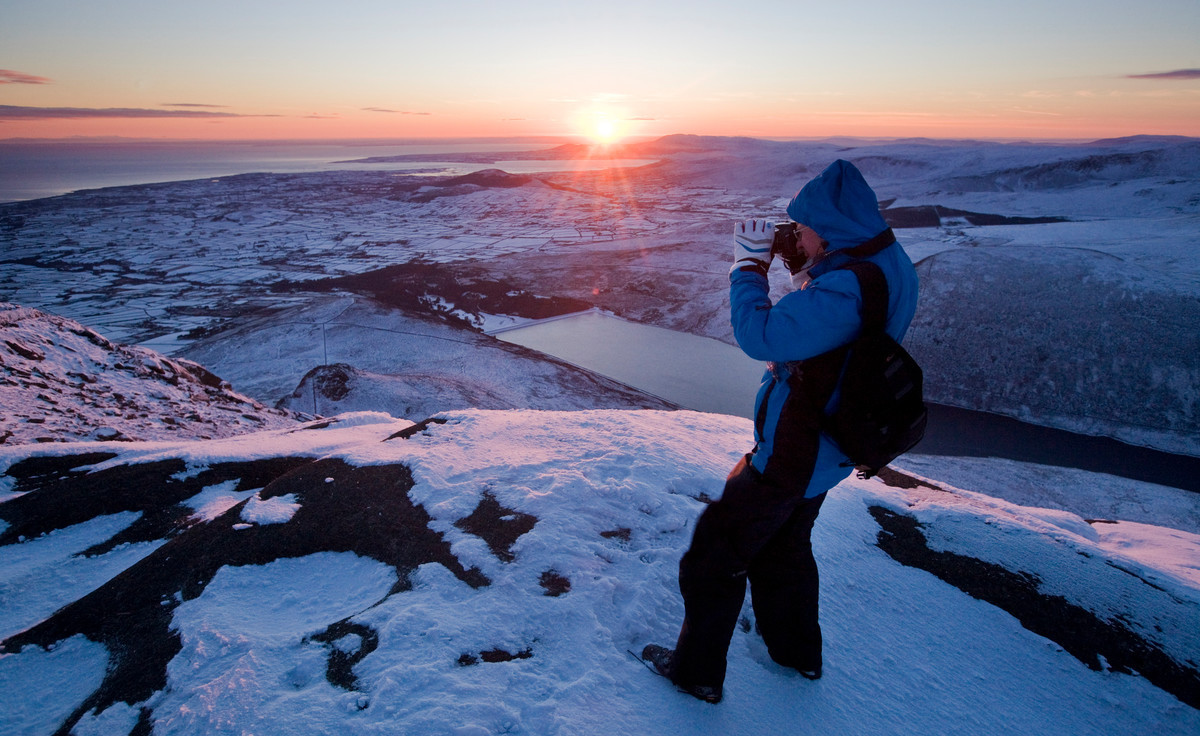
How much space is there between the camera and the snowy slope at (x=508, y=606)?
2646mm

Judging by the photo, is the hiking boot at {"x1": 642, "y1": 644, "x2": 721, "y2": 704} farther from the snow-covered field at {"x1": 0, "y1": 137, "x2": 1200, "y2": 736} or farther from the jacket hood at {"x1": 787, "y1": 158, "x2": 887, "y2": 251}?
the jacket hood at {"x1": 787, "y1": 158, "x2": 887, "y2": 251}

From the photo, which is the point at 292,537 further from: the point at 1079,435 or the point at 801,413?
the point at 1079,435

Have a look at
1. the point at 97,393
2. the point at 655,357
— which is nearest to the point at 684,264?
the point at 655,357

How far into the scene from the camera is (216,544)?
3936mm

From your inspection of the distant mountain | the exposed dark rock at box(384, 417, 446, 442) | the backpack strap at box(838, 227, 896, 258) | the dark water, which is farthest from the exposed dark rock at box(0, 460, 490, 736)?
the dark water

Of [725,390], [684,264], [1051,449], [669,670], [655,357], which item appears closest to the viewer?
[669,670]

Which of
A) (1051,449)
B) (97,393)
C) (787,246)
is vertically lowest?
(1051,449)

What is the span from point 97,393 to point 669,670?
33.5 ft

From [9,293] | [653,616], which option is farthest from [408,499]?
[9,293]

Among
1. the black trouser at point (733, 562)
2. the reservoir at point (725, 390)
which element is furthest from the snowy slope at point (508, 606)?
the reservoir at point (725, 390)

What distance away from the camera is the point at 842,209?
2393mm

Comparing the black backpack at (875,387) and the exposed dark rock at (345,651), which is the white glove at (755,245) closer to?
the black backpack at (875,387)

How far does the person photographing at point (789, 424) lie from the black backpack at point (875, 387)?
0.03m

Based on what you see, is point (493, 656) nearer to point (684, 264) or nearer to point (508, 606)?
point (508, 606)
